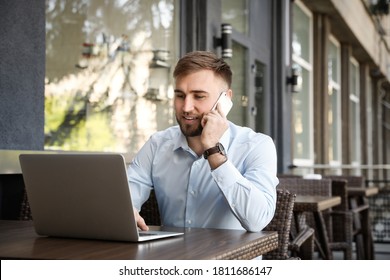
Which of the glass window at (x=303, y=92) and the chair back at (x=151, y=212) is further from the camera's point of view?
the glass window at (x=303, y=92)

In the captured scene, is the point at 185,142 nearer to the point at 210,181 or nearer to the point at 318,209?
the point at 210,181

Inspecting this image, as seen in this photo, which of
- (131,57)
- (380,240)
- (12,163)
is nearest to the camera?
(12,163)

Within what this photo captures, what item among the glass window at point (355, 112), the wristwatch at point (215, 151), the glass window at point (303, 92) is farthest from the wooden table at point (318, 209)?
the glass window at point (355, 112)

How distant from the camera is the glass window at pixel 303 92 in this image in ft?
29.1

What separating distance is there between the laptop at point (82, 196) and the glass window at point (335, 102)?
9.56 m

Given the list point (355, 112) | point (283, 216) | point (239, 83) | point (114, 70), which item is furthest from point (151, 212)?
point (355, 112)

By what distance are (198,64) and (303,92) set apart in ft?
23.4

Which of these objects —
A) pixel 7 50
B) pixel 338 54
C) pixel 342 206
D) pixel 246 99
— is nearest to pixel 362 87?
pixel 338 54

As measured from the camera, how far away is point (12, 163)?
2861 millimetres

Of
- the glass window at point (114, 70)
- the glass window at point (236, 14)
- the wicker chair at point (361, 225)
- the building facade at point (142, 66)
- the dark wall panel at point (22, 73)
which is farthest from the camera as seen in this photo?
the glass window at point (236, 14)

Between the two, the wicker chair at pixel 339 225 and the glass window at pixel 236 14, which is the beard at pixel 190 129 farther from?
the glass window at pixel 236 14

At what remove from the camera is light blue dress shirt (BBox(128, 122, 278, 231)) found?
210 cm

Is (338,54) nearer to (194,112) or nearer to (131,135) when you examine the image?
(131,135)

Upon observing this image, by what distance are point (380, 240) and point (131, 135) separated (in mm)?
3179
